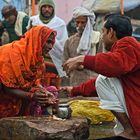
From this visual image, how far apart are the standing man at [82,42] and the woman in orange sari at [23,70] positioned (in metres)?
2.67

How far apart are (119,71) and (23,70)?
4.78 ft

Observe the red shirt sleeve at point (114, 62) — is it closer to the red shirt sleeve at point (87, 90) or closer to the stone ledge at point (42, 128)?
the red shirt sleeve at point (87, 90)

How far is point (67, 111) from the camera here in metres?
6.02

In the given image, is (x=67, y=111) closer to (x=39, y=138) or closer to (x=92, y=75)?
(x=39, y=138)

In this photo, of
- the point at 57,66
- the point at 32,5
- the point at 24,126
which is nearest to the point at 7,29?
the point at 57,66

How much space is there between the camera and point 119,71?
4.95 m

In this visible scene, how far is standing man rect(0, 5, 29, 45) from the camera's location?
9812 millimetres

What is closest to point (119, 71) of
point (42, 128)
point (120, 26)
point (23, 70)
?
point (120, 26)

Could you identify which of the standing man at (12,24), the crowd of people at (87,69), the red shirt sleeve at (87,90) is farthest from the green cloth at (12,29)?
the red shirt sleeve at (87,90)

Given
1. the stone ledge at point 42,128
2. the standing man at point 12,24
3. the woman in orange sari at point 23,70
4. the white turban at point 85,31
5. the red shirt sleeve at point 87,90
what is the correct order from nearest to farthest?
1. the stone ledge at point 42,128
2. the red shirt sleeve at point 87,90
3. the woman in orange sari at point 23,70
4. the white turban at point 85,31
5. the standing man at point 12,24

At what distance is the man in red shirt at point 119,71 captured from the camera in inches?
195

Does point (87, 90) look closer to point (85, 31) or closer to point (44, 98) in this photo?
point (44, 98)

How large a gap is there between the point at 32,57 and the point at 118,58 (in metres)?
1.40

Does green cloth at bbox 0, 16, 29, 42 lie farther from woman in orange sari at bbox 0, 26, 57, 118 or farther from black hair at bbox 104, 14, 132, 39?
black hair at bbox 104, 14, 132, 39
